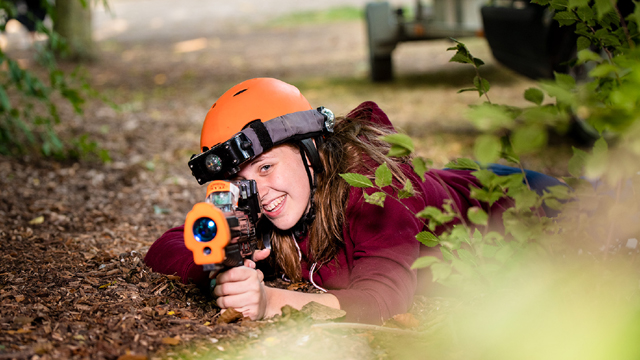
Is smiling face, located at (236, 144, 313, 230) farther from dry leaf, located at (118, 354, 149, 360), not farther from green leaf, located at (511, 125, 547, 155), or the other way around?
green leaf, located at (511, 125, 547, 155)

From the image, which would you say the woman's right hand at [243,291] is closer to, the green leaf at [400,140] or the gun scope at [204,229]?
Answer: the gun scope at [204,229]

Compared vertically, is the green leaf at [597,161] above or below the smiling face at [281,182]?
above

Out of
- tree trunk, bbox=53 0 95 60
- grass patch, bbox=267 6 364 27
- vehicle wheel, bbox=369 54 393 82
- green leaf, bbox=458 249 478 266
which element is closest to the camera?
green leaf, bbox=458 249 478 266

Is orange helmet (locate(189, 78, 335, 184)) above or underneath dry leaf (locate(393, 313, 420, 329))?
above

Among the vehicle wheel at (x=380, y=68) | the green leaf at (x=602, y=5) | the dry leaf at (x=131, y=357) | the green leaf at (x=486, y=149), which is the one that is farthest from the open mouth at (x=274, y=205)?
the vehicle wheel at (x=380, y=68)

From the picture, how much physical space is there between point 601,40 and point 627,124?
557 millimetres

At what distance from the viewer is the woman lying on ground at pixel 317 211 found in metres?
2.14

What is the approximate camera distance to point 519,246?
5.75ft

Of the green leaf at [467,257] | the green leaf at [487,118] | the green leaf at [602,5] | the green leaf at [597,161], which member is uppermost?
the green leaf at [602,5]

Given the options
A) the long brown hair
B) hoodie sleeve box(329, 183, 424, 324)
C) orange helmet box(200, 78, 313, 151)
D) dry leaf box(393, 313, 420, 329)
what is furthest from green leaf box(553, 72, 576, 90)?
orange helmet box(200, 78, 313, 151)

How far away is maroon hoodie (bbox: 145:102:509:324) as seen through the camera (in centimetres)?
214

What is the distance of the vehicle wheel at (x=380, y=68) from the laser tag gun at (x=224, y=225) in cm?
691

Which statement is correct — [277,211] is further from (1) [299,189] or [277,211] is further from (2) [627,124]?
(2) [627,124]

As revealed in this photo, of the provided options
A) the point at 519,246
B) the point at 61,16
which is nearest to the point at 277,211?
the point at 519,246
